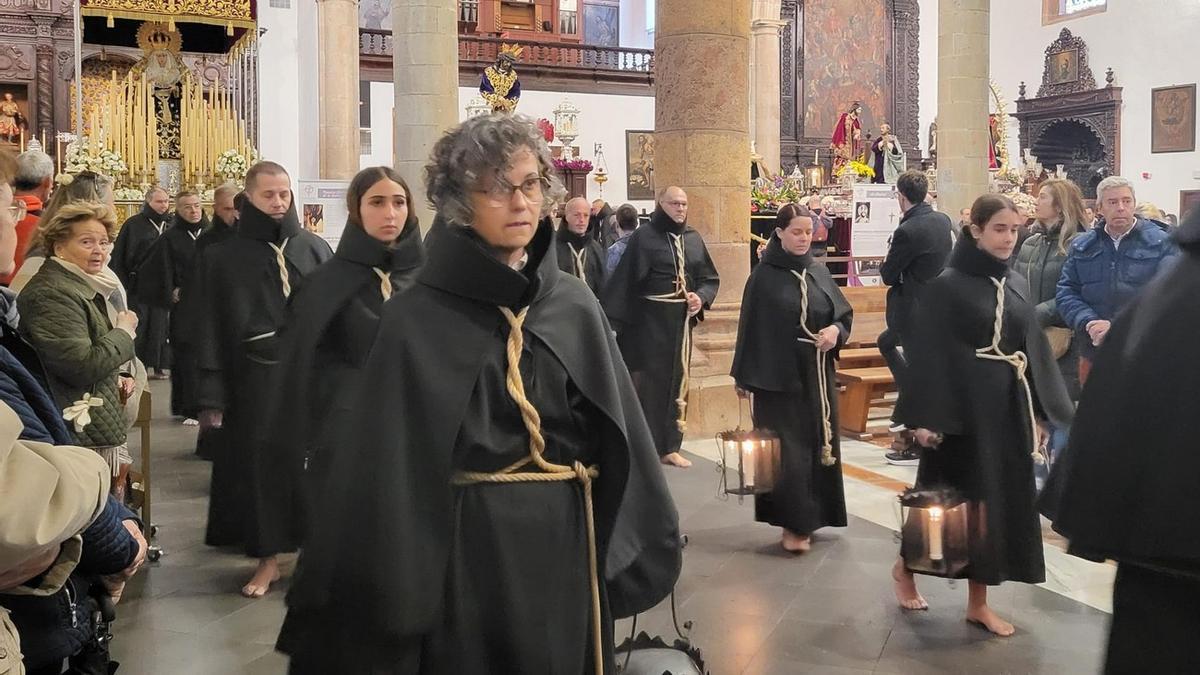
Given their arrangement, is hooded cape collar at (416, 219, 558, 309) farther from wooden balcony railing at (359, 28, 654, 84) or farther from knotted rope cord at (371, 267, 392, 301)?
wooden balcony railing at (359, 28, 654, 84)

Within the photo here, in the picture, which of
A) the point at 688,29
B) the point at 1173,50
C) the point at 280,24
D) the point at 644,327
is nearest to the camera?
the point at 644,327

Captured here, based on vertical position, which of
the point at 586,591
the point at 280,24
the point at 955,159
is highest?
the point at 280,24

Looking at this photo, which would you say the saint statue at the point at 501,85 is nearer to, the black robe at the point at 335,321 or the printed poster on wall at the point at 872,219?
the printed poster on wall at the point at 872,219

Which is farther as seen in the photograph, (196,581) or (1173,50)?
(1173,50)

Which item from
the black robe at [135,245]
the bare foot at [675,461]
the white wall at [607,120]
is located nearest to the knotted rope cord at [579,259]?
the bare foot at [675,461]

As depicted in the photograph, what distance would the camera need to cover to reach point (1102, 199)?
6289 millimetres

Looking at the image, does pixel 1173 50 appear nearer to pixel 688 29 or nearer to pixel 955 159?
pixel 955 159

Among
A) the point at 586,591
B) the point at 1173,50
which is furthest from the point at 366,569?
the point at 1173,50

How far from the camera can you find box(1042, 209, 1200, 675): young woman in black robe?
197cm

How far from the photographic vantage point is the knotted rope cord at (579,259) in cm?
872

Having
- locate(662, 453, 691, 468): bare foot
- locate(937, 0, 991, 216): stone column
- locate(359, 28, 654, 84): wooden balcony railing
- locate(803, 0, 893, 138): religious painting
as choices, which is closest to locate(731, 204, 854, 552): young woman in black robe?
locate(662, 453, 691, 468): bare foot

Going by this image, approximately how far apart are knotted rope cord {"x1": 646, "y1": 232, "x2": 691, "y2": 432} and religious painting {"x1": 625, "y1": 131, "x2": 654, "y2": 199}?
17.1 m

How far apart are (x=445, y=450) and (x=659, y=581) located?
56 cm

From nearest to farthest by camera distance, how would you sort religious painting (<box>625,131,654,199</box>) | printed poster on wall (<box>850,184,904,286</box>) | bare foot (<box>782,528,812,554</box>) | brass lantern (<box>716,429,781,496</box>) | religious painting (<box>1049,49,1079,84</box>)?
1. brass lantern (<box>716,429,781,496</box>)
2. bare foot (<box>782,528,812,554</box>)
3. printed poster on wall (<box>850,184,904,286</box>)
4. religious painting (<box>625,131,654,199</box>)
5. religious painting (<box>1049,49,1079,84</box>)
